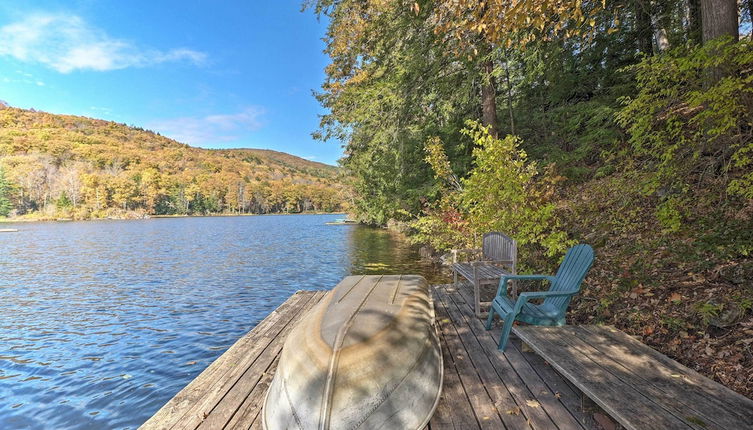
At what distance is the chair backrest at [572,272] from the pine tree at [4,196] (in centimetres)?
9885

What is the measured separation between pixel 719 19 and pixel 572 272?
429cm

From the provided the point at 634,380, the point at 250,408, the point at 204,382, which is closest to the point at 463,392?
the point at 634,380

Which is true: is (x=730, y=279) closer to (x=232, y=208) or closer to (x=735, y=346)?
(x=735, y=346)

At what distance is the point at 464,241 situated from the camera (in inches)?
443

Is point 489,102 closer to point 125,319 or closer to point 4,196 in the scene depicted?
point 125,319

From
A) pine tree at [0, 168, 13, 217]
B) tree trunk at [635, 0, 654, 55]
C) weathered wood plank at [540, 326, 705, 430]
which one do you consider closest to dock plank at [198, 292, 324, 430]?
weathered wood plank at [540, 326, 705, 430]

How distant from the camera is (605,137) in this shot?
8.88 m

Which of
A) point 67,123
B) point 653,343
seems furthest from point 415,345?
point 67,123

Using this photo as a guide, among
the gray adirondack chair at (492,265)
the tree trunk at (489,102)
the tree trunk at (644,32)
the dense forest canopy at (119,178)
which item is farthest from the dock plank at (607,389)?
the dense forest canopy at (119,178)

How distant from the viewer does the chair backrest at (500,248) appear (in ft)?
19.4

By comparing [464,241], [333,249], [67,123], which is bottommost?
[333,249]

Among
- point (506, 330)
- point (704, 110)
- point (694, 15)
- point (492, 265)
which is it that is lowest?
point (506, 330)

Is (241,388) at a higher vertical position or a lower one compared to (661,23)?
lower

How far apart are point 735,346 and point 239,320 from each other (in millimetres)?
9210
